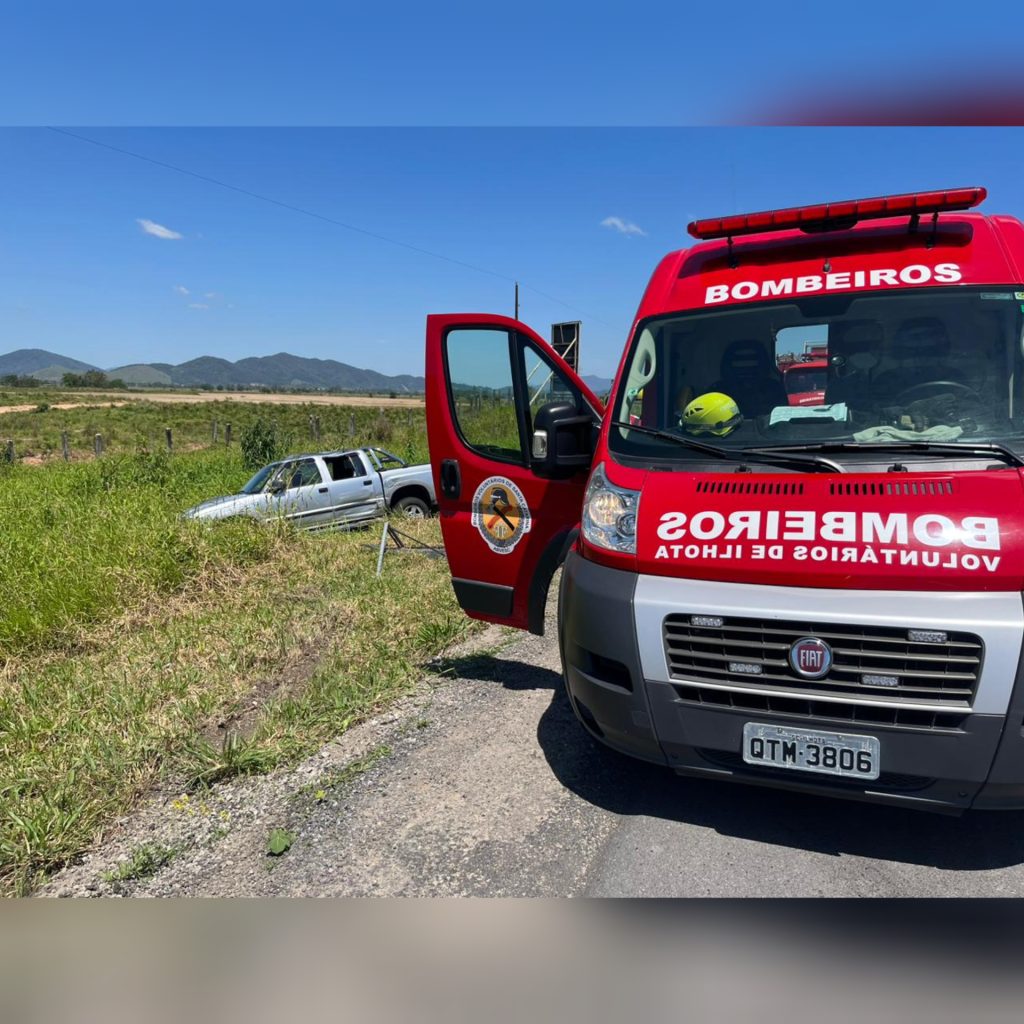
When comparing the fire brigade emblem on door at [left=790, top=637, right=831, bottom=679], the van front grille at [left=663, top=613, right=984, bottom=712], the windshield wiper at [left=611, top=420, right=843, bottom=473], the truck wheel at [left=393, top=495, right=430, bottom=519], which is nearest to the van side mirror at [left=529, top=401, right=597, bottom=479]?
the windshield wiper at [left=611, top=420, right=843, bottom=473]

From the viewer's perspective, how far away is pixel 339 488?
12000mm

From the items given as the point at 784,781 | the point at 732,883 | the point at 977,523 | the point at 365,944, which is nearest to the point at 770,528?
the point at 977,523

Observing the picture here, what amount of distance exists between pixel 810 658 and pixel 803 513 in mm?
490

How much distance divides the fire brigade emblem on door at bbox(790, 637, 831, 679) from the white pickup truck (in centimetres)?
897

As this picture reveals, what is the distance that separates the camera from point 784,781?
2.60 meters

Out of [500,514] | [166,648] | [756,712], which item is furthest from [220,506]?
[756,712]

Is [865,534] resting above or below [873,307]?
below

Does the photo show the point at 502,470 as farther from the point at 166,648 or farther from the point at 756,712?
the point at 166,648

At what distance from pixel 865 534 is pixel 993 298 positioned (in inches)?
55.0

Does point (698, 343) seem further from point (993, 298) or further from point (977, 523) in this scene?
point (977, 523)

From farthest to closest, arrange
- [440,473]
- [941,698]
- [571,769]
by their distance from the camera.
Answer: [440,473] → [571,769] → [941,698]

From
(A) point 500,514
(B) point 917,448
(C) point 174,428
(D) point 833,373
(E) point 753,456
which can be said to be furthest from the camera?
(C) point 174,428

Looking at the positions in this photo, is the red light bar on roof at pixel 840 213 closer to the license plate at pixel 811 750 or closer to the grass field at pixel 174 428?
the license plate at pixel 811 750

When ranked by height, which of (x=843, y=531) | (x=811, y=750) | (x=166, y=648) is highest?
(x=843, y=531)
